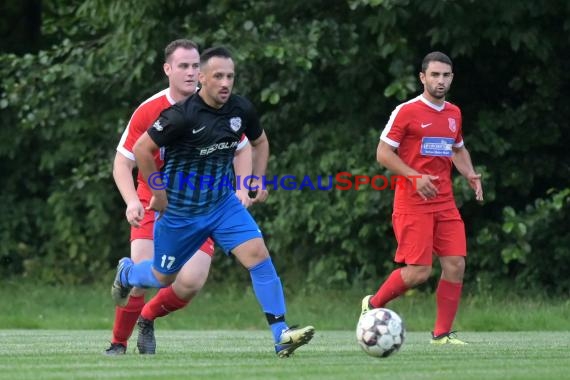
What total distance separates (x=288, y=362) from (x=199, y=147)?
145cm

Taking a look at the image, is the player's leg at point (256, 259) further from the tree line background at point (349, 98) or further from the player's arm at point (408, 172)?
the tree line background at point (349, 98)

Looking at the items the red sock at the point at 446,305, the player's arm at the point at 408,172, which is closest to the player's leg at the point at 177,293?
the player's arm at the point at 408,172

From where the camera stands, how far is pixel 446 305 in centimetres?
1041

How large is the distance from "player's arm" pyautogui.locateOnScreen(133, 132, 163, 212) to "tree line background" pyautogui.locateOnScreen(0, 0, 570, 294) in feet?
25.4

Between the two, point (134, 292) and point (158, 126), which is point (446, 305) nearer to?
point (134, 292)

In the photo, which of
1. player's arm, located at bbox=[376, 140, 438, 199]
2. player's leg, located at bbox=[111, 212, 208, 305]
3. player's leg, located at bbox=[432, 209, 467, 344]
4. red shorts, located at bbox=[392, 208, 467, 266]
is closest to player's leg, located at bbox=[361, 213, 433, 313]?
red shorts, located at bbox=[392, 208, 467, 266]

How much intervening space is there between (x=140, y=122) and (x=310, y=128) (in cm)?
918

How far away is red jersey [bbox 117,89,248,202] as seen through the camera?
885 centimetres

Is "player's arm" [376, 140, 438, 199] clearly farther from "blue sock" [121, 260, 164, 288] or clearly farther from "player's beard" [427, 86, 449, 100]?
"blue sock" [121, 260, 164, 288]

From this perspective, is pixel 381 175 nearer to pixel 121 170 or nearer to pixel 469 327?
pixel 469 327

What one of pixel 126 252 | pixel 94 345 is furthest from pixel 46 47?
Result: pixel 94 345

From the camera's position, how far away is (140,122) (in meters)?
8.96

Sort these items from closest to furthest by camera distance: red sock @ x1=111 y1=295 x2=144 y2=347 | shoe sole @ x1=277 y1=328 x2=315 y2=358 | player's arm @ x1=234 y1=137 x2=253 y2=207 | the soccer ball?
shoe sole @ x1=277 y1=328 x2=315 y2=358 < the soccer ball < player's arm @ x1=234 y1=137 x2=253 y2=207 < red sock @ x1=111 y1=295 x2=144 y2=347

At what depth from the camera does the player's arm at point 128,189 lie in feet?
27.0
